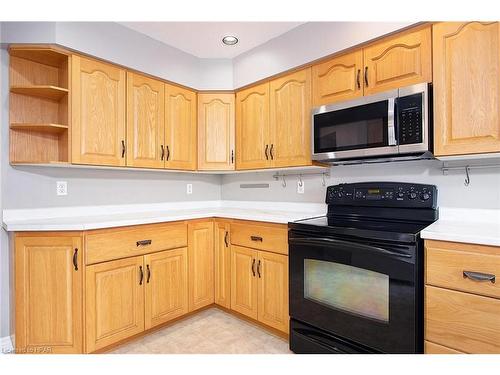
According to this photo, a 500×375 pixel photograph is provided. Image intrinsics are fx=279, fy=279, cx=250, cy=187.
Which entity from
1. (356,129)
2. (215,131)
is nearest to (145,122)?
(215,131)

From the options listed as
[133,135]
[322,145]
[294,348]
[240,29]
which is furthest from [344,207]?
[133,135]

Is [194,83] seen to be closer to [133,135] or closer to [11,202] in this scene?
[133,135]

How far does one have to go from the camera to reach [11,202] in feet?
6.25

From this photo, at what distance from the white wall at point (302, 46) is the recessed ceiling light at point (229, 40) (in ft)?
0.62

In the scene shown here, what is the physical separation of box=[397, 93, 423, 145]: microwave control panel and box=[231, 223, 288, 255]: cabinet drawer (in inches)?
37.2

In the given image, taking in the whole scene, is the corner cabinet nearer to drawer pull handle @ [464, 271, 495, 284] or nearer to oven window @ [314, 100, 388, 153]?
oven window @ [314, 100, 388, 153]

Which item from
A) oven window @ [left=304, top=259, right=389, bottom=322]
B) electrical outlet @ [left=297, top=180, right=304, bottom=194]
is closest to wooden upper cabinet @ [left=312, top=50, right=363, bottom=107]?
electrical outlet @ [left=297, top=180, right=304, bottom=194]

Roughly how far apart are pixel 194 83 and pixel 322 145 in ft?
4.65

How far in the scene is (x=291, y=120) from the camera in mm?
2244

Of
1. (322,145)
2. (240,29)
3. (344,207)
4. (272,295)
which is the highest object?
(240,29)

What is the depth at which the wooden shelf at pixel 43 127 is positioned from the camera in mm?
1855

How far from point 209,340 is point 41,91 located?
6.97 feet

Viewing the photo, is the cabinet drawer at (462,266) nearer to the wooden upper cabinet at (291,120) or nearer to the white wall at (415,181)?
the white wall at (415,181)

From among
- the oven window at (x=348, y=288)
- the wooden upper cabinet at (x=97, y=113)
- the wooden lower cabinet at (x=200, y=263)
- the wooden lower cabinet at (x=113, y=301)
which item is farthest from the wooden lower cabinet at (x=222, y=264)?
the wooden upper cabinet at (x=97, y=113)
